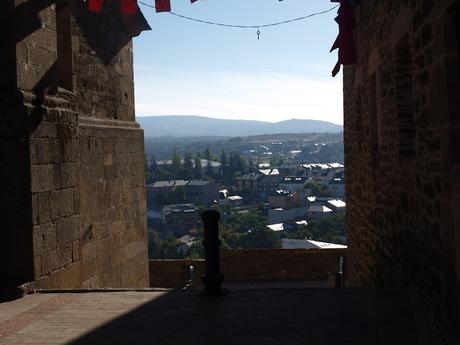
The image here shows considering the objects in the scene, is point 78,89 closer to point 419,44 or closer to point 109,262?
point 109,262

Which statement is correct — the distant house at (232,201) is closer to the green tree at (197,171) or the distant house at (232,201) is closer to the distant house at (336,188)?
the distant house at (336,188)

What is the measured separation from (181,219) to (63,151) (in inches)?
2806

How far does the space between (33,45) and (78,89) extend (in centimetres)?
214

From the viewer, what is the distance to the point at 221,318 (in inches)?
199

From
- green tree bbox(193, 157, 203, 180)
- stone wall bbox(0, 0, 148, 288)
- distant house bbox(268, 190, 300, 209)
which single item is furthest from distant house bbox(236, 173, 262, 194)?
stone wall bbox(0, 0, 148, 288)

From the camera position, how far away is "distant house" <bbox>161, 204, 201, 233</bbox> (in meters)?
75.8

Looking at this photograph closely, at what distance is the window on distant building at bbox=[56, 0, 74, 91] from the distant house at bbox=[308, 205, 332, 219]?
223 feet

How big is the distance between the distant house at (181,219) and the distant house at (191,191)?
53.6 feet

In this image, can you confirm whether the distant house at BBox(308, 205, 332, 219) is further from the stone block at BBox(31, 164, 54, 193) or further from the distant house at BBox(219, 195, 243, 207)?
the stone block at BBox(31, 164, 54, 193)

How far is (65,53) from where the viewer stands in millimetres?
8406

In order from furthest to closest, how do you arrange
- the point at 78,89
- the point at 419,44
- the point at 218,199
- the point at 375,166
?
the point at 218,199 < the point at 78,89 < the point at 375,166 < the point at 419,44

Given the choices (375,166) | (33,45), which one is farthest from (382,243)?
(33,45)

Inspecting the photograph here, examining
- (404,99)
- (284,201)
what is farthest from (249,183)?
(404,99)

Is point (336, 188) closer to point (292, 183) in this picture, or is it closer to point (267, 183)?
point (292, 183)
